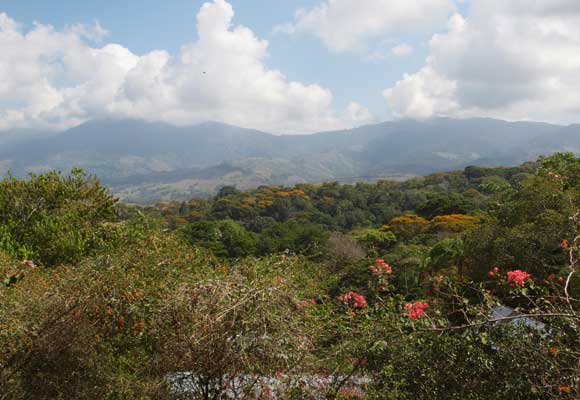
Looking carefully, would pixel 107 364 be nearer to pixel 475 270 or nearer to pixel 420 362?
pixel 420 362

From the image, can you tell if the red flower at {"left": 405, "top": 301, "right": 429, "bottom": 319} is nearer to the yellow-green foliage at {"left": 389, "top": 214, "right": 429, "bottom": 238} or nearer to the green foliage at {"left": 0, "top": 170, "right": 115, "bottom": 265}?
the green foliage at {"left": 0, "top": 170, "right": 115, "bottom": 265}

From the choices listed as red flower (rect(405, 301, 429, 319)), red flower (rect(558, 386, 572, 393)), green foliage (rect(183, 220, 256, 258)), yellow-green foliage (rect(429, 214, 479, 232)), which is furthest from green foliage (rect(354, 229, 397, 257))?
red flower (rect(558, 386, 572, 393))

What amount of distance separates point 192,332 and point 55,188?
1080 cm

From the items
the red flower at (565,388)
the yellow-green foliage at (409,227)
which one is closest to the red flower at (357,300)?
the red flower at (565,388)

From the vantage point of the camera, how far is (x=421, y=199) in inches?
1625

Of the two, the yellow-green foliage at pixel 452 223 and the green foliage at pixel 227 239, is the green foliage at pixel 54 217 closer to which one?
the green foliage at pixel 227 239

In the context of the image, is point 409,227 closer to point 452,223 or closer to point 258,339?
point 452,223

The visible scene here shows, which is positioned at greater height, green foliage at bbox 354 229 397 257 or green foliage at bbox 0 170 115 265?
green foliage at bbox 0 170 115 265

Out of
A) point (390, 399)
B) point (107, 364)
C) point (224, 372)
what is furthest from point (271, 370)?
point (107, 364)

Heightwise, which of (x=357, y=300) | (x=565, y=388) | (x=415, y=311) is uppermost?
(x=415, y=311)

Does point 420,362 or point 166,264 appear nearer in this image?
point 420,362

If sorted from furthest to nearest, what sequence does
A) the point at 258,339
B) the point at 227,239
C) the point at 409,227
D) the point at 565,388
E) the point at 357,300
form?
the point at 409,227 → the point at 227,239 → the point at 357,300 → the point at 258,339 → the point at 565,388

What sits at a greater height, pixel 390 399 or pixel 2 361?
pixel 2 361

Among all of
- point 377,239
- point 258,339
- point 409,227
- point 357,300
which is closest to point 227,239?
point 377,239
